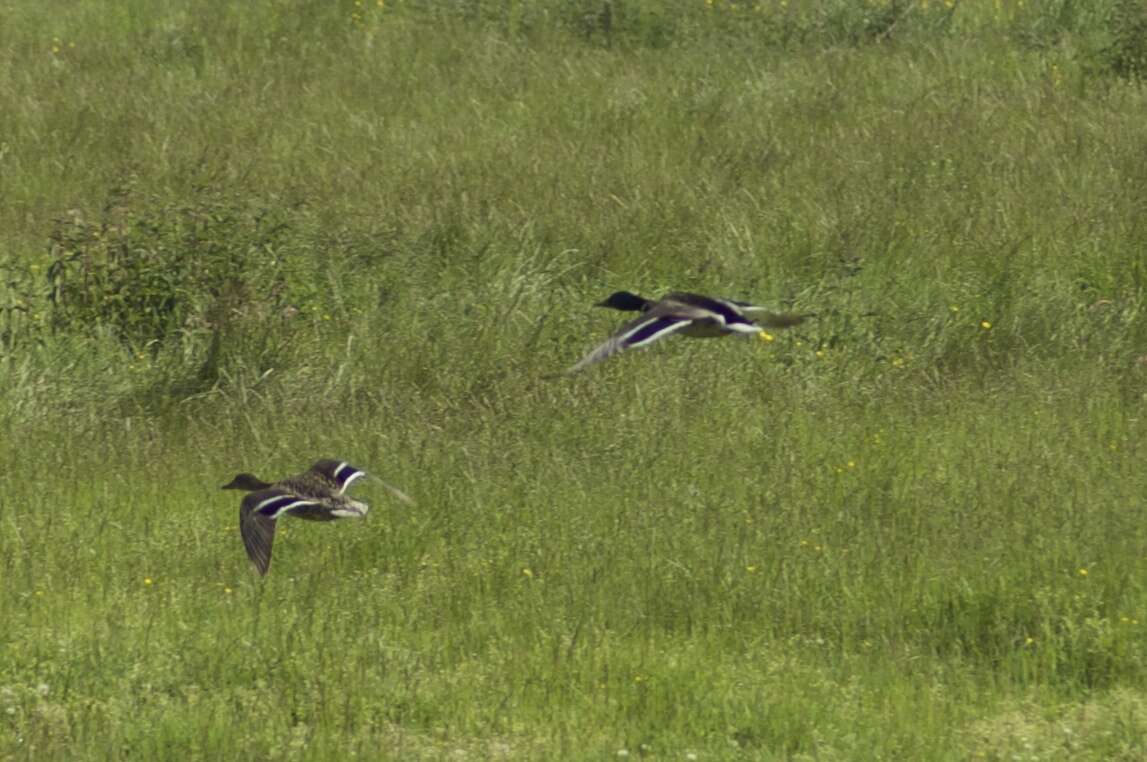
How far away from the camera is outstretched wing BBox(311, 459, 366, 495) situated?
5.88 m

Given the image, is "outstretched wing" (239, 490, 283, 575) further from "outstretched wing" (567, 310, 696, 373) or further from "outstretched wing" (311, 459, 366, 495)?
"outstretched wing" (567, 310, 696, 373)

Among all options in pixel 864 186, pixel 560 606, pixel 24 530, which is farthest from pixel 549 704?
pixel 864 186

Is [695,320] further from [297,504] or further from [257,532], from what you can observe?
[257,532]

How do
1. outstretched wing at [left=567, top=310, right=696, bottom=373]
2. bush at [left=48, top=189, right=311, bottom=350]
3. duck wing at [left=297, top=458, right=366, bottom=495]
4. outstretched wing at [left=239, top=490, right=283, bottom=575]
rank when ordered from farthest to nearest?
bush at [left=48, top=189, right=311, bottom=350] < duck wing at [left=297, top=458, right=366, bottom=495] < outstretched wing at [left=567, top=310, right=696, bottom=373] < outstretched wing at [left=239, top=490, right=283, bottom=575]

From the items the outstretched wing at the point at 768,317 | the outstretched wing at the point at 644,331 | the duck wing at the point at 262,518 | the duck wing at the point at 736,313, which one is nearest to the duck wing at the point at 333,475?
the duck wing at the point at 262,518

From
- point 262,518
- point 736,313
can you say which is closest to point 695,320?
point 736,313

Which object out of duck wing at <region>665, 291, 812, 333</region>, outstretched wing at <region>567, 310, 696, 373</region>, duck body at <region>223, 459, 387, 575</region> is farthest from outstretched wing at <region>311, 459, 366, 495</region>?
duck wing at <region>665, 291, 812, 333</region>

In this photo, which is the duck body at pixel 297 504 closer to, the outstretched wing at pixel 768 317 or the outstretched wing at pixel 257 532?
the outstretched wing at pixel 257 532

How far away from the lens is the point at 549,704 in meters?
5.21

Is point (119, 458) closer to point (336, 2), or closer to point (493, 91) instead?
point (493, 91)

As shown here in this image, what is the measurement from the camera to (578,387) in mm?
7453

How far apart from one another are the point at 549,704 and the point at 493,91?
22.1ft

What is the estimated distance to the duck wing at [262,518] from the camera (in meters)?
5.54

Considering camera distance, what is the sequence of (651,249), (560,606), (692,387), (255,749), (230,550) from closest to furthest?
(255,749) < (560,606) < (230,550) < (692,387) < (651,249)
